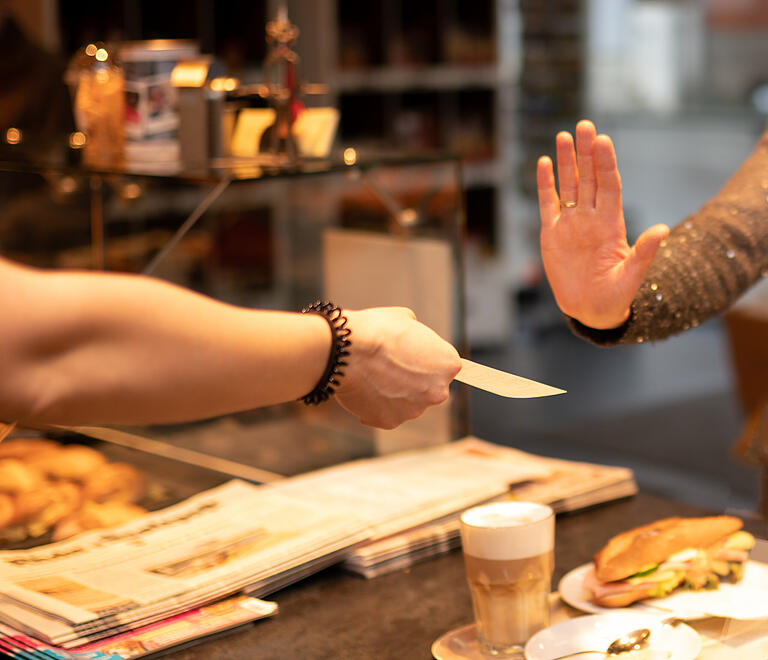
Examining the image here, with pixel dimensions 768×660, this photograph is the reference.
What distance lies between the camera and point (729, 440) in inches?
168

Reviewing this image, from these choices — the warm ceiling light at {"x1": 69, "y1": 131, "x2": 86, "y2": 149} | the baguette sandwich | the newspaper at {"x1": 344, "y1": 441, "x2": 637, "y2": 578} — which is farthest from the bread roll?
the warm ceiling light at {"x1": 69, "y1": 131, "x2": 86, "y2": 149}

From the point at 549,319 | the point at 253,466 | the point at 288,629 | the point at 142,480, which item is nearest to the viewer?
the point at 288,629

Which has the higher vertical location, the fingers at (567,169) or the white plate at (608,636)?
the fingers at (567,169)

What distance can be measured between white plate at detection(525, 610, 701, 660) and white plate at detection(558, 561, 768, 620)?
0.17 feet

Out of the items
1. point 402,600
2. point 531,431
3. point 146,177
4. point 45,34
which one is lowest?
point 531,431

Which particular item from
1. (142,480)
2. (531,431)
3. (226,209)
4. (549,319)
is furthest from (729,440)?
(142,480)

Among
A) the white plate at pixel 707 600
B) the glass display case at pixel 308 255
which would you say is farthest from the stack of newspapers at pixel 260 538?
the white plate at pixel 707 600

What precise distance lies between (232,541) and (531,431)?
3253 mm

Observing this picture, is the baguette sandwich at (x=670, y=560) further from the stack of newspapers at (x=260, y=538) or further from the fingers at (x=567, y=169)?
the fingers at (x=567, y=169)

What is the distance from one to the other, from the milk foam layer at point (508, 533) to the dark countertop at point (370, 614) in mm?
139

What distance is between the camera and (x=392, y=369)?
0.96 m

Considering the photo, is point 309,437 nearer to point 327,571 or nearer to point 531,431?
point 327,571

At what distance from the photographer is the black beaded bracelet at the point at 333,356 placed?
3.00ft

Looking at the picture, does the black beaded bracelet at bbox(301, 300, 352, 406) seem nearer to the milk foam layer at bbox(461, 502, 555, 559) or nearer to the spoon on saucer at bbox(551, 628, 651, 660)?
the milk foam layer at bbox(461, 502, 555, 559)
